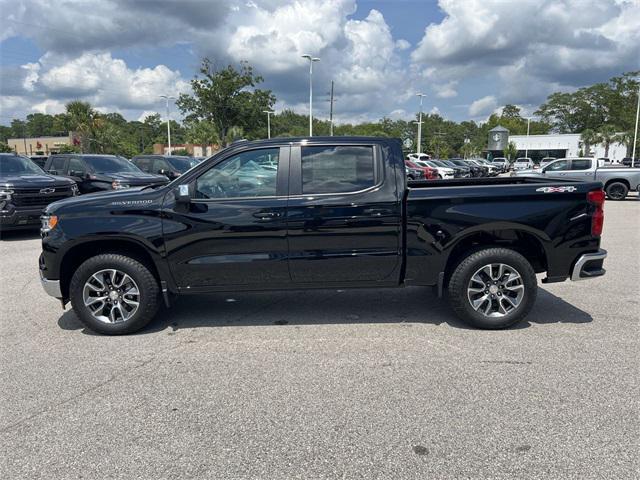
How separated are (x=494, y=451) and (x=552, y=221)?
258cm

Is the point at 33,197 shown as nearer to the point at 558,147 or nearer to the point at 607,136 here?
the point at 607,136

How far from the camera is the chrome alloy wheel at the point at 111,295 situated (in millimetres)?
4523

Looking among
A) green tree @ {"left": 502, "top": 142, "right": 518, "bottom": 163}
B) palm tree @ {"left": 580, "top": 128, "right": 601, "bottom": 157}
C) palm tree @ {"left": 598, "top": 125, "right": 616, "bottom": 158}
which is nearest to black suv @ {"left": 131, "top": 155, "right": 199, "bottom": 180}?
palm tree @ {"left": 580, "top": 128, "right": 601, "bottom": 157}

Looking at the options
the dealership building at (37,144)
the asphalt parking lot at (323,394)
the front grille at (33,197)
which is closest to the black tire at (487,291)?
the asphalt parking lot at (323,394)

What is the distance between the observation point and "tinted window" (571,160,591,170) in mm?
18766

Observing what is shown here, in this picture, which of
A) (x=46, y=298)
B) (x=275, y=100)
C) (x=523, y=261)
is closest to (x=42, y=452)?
(x=46, y=298)

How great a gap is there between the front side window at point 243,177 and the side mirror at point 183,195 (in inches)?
5.5

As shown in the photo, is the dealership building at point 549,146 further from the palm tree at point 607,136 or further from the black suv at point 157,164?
the black suv at point 157,164

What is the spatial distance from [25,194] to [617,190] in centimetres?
2000

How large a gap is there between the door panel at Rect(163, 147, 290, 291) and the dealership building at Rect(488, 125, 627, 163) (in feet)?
254

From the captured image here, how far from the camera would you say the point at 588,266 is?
15.1 feet

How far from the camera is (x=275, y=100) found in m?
52.8

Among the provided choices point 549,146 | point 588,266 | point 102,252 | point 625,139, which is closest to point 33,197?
point 102,252

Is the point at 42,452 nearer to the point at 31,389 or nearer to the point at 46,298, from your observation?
the point at 31,389
